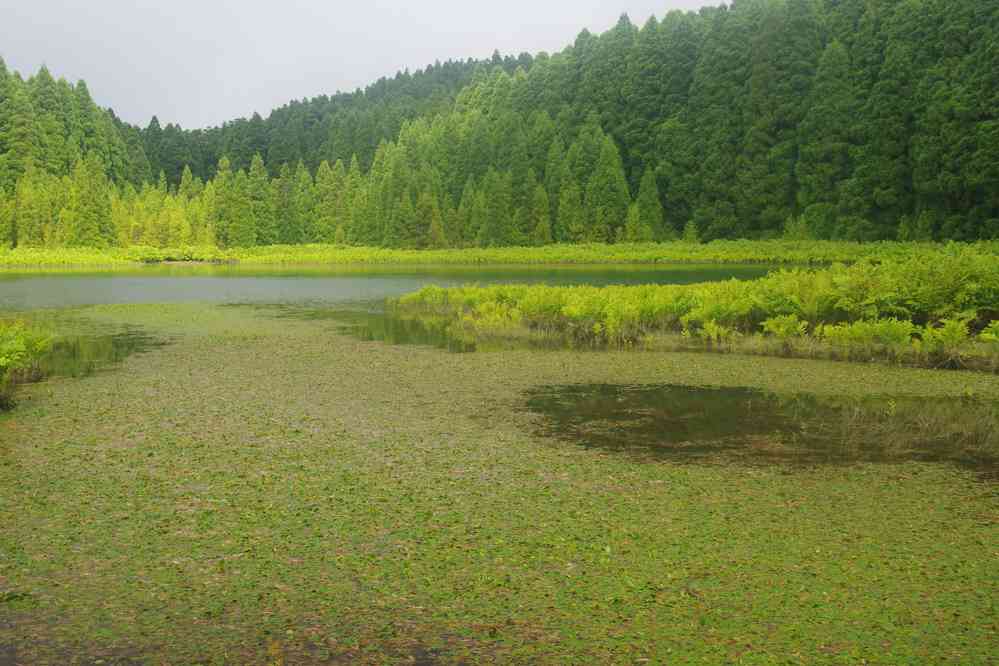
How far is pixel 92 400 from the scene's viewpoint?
11.0 metres

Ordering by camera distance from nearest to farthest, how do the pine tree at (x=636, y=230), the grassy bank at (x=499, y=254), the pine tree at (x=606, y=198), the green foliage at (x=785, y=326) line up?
the green foliage at (x=785, y=326) → the grassy bank at (x=499, y=254) → the pine tree at (x=636, y=230) → the pine tree at (x=606, y=198)

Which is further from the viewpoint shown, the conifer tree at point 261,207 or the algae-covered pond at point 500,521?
the conifer tree at point 261,207

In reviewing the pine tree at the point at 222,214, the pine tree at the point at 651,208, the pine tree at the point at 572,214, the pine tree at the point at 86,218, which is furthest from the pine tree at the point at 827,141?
the pine tree at the point at 86,218

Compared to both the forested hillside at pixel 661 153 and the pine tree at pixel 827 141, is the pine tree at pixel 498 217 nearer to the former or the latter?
the forested hillside at pixel 661 153

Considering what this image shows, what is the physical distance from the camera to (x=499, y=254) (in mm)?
61625

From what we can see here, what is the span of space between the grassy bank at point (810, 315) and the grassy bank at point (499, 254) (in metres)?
22.8

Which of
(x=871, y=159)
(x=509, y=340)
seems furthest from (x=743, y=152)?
(x=509, y=340)

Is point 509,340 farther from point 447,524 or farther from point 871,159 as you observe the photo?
point 871,159

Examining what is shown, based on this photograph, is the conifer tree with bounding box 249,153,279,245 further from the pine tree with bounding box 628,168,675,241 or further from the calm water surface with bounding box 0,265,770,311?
the calm water surface with bounding box 0,265,770,311

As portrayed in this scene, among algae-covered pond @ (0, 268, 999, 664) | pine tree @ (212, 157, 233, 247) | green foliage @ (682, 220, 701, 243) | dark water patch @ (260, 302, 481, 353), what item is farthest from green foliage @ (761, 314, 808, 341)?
pine tree @ (212, 157, 233, 247)

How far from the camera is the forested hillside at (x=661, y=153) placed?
50094 millimetres

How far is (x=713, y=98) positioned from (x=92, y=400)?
6284cm

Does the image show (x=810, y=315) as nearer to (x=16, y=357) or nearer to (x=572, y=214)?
(x=16, y=357)

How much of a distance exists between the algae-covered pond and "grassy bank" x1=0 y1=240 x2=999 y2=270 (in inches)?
1248
